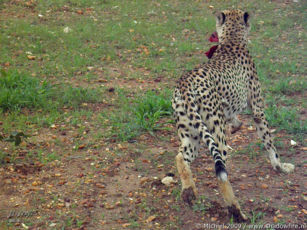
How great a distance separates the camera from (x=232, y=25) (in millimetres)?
5758

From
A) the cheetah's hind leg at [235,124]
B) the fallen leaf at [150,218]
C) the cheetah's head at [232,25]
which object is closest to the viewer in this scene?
the fallen leaf at [150,218]

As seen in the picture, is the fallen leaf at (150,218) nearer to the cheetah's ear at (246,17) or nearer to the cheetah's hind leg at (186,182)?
the cheetah's hind leg at (186,182)

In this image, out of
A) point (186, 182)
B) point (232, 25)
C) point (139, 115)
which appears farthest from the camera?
point (139, 115)

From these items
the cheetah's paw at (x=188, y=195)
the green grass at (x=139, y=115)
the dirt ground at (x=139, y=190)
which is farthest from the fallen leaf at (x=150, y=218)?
the green grass at (x=139, y=115)

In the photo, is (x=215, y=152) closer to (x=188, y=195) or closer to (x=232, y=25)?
(x=188, y=195)

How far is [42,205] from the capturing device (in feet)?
15.1

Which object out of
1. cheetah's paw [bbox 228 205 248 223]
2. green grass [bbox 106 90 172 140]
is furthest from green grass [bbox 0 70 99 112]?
cheetah's paw [bbox 228 205 248 223]

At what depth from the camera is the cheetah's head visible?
→ 5.70 meters

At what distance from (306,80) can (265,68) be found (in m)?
0.72

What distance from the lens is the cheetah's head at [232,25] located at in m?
5.70

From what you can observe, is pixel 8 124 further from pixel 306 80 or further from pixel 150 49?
pixel 306 80

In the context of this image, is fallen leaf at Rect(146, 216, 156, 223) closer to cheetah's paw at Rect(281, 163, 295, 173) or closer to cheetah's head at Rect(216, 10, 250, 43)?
cheetah's paw at Rect(281, 163, 295, 173)

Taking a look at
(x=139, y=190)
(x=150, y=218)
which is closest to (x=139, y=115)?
(x=139, y=190)

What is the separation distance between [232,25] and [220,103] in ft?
4.51
